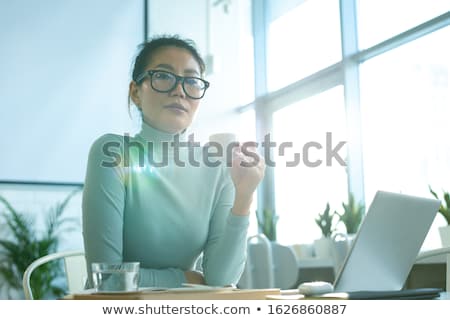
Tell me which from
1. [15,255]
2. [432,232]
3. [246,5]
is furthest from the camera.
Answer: [246,5]

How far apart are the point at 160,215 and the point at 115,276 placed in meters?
0.30

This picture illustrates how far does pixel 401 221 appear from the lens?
0.79 meters

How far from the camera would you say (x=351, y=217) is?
2586 millimetres

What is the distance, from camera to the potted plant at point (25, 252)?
273cm

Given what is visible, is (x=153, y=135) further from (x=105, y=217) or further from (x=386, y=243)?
(x=386, y=243)

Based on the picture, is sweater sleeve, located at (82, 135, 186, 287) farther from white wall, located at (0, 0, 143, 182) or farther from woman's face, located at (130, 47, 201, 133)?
white wall, located at (0, 0, 143, 182)

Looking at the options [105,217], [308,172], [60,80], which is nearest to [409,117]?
[308,172]

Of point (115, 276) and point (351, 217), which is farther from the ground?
point (351, 217)

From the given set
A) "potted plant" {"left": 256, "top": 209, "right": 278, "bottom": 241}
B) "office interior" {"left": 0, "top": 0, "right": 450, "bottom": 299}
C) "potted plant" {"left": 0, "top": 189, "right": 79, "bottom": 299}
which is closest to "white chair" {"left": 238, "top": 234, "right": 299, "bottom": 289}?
"office interior" {"left": 0, "top": 0, "right": 450, "bottom": 299}
